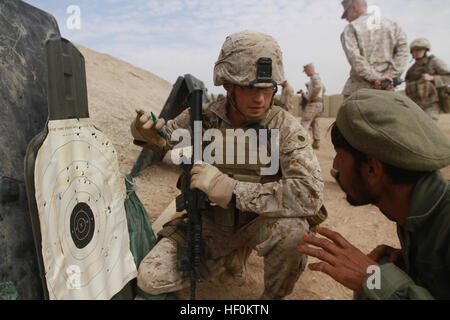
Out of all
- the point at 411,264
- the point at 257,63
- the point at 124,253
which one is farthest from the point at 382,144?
the point at 124,253

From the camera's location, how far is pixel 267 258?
2.14 meters

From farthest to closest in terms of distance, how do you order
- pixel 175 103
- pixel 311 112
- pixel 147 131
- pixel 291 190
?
pixel 311 112 → pixel 175 103 → pixel 147 131 → pixel 291 190

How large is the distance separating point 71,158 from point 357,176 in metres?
1.36

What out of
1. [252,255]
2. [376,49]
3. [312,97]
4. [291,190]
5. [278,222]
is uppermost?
[376,49]

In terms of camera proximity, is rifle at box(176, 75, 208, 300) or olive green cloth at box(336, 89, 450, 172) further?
rifle at box(176, 75, 208, 300)

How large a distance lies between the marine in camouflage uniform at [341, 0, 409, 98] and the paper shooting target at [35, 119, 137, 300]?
10.7ft

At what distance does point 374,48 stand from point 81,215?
3.79 meters

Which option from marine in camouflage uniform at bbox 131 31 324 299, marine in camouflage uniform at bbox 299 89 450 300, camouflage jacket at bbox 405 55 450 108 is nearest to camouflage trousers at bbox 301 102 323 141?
camouflage jacket at bbox 405 55 450 108

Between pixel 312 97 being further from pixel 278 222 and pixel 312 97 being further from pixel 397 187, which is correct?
pixel 397 187

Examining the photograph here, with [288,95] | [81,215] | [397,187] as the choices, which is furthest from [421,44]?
[81,215]

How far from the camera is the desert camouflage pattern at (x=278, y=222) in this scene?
79.0 inches

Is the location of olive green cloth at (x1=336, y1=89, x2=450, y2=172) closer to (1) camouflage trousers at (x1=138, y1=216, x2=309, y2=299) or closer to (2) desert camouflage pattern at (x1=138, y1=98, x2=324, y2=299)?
(2) desert camouflage pattern at (x1=138, y1=98, x2=324, y2=299)

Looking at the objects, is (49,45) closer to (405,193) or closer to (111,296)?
(111,296)

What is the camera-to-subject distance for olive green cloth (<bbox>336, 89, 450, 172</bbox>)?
1277 millimetres
